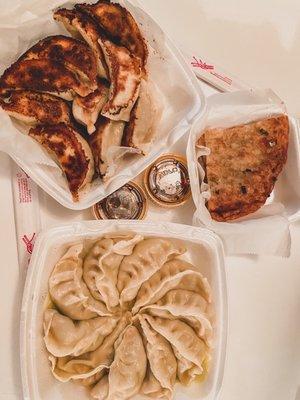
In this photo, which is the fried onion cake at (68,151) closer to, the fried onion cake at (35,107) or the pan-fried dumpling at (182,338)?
the fried onion cake at (35,107)

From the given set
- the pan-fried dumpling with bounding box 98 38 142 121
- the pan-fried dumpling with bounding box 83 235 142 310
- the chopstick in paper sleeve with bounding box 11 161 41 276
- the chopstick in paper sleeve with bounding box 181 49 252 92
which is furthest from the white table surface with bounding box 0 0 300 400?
the chopstick in paper sleeve with bounding box 11 161 41 276

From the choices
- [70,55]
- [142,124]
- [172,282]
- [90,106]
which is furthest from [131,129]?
[172,282]

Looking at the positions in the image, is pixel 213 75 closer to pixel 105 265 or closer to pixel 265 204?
pixel 265 204

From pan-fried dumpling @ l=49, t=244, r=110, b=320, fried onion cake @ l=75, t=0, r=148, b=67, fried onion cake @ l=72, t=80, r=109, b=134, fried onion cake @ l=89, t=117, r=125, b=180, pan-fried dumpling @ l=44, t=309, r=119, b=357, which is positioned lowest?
pan-fried dumpling @ l=44, t=309, r=119, b=357

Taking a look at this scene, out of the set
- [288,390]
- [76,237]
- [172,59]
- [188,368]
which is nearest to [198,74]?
[172,59]

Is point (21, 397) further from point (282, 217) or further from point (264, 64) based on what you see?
point (264, 64)

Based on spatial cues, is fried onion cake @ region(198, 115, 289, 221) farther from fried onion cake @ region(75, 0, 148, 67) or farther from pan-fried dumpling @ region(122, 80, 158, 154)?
fried onion cake @ region(75, 0, 148, 67)

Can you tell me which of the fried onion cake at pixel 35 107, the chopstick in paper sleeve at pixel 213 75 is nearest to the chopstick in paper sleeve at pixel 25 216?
the fried onion cake at pixel 35 107
